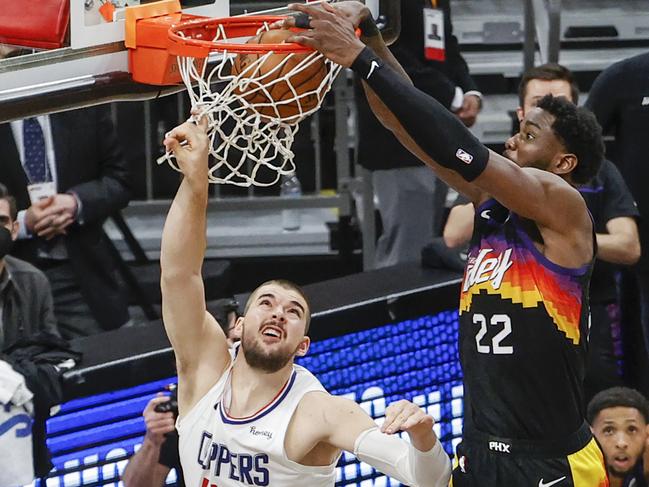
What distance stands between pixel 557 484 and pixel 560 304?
0.54 m

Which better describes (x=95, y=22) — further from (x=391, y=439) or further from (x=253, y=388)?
(x=391, y=439)

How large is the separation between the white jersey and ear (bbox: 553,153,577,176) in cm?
105

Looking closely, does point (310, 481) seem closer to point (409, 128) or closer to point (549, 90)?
point (409, 128)

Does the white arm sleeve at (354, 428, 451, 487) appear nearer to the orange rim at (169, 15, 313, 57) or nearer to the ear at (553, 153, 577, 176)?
the ear at (553, 153, 577, 176)

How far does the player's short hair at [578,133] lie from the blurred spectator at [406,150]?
98.7 inches

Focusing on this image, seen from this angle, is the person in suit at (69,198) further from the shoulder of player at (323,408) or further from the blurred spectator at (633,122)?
the blurred spectator at (633,122)

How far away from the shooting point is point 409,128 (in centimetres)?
379

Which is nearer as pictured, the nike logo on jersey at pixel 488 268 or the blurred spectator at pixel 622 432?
the nike logo on jersey at pixel 488 268

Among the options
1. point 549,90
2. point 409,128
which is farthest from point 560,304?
point 549,90

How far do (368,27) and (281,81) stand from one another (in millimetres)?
363

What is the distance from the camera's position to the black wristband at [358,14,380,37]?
13.4 ft

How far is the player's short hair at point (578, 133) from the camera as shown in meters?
4.33

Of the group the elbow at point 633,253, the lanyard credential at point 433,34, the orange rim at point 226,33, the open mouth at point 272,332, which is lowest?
the elbow at point 633,253

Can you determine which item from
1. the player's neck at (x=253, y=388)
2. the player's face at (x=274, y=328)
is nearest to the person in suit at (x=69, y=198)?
the player's face at (x=274, y=328)
